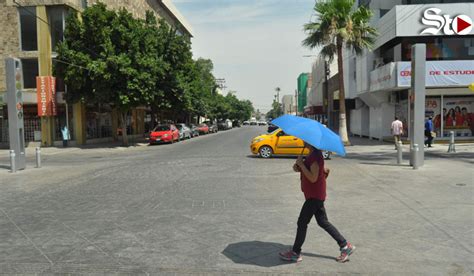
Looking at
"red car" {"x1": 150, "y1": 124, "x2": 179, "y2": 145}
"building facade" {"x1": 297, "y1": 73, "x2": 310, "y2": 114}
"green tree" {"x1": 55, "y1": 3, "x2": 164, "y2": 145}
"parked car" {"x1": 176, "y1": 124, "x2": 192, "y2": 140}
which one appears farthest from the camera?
"building facade" {"x1": 297, "y1": 73, "x2": 310, "y2": 114}

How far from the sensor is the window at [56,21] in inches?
1243

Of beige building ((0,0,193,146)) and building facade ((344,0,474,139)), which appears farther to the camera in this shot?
beige building ((0,0,193,146))

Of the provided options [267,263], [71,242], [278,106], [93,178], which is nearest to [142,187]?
[93,178]

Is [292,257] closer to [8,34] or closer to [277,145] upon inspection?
[277,145]

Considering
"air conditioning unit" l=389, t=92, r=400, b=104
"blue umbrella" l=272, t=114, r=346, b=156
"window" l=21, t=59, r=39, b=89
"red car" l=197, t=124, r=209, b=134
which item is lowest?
"red car" l=197, t=124, r=209, b=134

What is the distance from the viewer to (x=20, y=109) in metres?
17.4

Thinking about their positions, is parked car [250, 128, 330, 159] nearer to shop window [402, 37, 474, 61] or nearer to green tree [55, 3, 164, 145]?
green tree [55, 3, 164, 145]

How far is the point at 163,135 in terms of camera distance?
110 ft

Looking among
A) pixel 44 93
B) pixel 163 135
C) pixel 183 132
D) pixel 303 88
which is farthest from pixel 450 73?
pixel 303 88

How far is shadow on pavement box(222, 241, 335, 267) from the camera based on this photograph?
5.54m

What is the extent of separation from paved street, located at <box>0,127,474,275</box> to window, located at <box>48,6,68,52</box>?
802 inches

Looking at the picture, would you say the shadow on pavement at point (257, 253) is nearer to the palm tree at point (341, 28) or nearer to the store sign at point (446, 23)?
the palm tree at point (341, 28)

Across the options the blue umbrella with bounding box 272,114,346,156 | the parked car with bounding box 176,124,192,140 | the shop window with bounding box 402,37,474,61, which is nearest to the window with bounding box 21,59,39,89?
the parked car with bounding box 176,124,192,140

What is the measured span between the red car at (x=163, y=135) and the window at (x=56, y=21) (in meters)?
9.46
